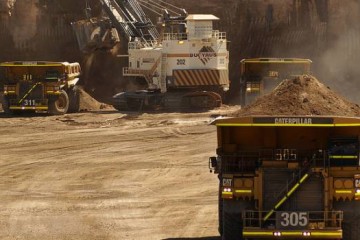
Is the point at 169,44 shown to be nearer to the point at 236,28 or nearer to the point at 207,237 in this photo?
the point at 236,28

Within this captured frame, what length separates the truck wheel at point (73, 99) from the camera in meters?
38.8

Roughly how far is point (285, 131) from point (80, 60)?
3328 centimetres

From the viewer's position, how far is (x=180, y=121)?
1358 inches

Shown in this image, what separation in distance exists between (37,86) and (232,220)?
2464 cm

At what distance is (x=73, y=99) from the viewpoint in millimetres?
39062

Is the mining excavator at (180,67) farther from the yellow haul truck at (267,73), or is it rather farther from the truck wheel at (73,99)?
the yellow haul truck at (267,73)

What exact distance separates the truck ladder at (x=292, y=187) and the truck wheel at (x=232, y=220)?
46 cm

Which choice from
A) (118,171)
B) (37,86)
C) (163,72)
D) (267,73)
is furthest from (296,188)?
(163,72)

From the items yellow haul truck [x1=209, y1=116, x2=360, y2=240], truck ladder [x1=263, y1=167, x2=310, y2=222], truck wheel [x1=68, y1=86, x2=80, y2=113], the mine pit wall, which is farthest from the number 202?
truck ladder [x1=263, y1=167, x2=310, y2=222]

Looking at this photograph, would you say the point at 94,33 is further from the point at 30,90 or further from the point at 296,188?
the point at 296,188

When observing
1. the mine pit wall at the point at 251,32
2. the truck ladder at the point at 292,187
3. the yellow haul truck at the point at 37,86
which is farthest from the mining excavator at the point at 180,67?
the truck ladder at the point at 292,187

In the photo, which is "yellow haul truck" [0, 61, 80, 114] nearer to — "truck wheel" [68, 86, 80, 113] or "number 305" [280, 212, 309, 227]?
"truck wheel" [68, 86, 80, 113]

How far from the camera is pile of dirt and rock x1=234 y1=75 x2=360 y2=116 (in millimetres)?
14305

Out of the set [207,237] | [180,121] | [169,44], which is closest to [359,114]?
[207,237]
